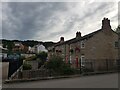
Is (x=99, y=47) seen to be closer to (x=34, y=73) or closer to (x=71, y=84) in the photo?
(x=34, y=73)

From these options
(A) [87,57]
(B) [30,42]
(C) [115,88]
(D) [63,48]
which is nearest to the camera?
→ (C) [115,88]

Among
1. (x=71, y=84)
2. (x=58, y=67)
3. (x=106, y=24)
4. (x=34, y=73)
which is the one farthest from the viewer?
(x=106, y=24)

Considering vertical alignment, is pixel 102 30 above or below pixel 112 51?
above

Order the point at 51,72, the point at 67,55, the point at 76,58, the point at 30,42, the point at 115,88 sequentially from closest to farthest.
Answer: the point at 115,88
the point at 51,72
the point at 76,58
the point at 67,55
the point at 30,42

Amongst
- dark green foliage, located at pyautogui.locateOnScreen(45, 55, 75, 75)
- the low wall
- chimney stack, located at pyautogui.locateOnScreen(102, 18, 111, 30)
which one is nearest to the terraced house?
chimney stack, located at pyautogui.locateOnScreen(102, 18, 111, 30)

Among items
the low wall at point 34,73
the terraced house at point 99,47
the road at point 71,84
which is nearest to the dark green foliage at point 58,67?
the low wall at point 34,73

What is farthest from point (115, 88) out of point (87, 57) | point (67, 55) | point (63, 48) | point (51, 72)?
point (63, 48)

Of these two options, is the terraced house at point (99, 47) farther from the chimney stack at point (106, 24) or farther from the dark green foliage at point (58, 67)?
the dark green foliage at point (58, 67)

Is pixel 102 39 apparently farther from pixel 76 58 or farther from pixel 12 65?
pixel 12 65

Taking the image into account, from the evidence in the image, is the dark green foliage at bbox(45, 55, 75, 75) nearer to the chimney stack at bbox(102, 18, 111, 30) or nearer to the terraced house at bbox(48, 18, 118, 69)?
the terraced house at bbox(48, 18, 118, 69)

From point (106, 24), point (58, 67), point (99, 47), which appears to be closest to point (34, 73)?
point (58, 67)

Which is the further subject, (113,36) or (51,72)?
(113,36)

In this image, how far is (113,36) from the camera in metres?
33.0

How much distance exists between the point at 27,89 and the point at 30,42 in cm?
11179
